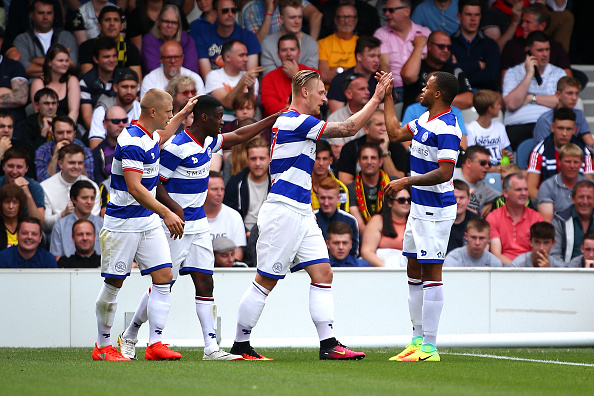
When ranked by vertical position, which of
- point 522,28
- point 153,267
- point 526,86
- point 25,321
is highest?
point 522,28

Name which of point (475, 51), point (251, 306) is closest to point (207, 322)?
point (251, 306)

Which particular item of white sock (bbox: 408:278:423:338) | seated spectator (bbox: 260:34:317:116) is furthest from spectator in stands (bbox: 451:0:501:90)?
white sock (bbox: 408:278:423:338)

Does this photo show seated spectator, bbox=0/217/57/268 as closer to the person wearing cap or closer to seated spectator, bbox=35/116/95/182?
seated spectator, bbox=35/116/95/182

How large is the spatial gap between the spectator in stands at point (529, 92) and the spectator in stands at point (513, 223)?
89.9 inches

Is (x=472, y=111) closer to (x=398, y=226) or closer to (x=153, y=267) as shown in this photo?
(x=398, y=226)

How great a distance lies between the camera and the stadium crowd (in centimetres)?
1043

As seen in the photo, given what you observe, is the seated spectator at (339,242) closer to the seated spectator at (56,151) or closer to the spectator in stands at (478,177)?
the spectator in stands at (478,177)

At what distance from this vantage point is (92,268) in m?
9.55

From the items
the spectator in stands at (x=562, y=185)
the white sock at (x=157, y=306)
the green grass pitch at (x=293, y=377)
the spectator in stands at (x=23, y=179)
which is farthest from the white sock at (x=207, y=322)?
the spectator in stands at (x=562, y=185)

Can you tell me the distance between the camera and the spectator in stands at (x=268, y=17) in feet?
44.4

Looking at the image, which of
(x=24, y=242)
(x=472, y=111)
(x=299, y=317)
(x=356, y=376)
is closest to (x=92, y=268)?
(x=24, y=242)

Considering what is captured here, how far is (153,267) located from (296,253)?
1162 mm

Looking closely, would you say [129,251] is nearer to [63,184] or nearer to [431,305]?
[431,305]

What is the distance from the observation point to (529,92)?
13.6 meters
